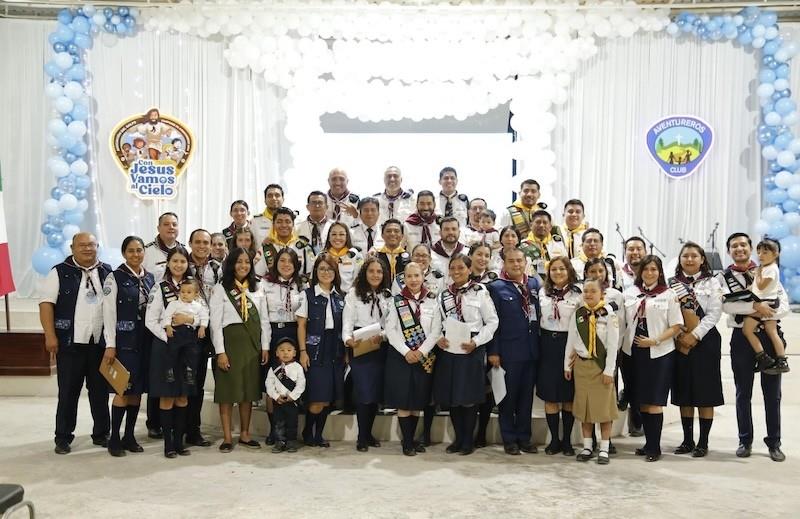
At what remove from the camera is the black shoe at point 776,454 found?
4.84m

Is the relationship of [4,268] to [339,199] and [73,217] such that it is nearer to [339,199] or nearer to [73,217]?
[73,217]

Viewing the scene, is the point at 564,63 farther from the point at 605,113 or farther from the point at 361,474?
the point at 361,474

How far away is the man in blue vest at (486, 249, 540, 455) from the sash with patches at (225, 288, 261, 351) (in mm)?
1427

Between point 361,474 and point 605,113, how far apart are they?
625cm

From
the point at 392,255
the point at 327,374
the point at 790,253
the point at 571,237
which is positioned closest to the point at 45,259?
the point at 392,255

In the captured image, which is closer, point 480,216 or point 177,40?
point 480,216

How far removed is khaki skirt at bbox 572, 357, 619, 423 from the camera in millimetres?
4672

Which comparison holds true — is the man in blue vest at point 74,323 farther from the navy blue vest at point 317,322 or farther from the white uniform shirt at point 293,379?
the navy blue vest at point 317,322

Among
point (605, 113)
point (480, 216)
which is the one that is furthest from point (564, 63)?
point (480, 216)

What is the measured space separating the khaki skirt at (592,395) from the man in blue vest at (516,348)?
1.11 feet

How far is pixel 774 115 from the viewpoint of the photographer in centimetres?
883

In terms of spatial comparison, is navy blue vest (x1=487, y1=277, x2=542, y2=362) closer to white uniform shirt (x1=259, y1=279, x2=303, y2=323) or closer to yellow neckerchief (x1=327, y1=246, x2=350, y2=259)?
yellow neckerchief (x1=327, y1=246, x2=350, y2=259)

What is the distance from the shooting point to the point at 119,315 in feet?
15.8

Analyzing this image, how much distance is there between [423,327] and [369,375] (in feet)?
1.51
